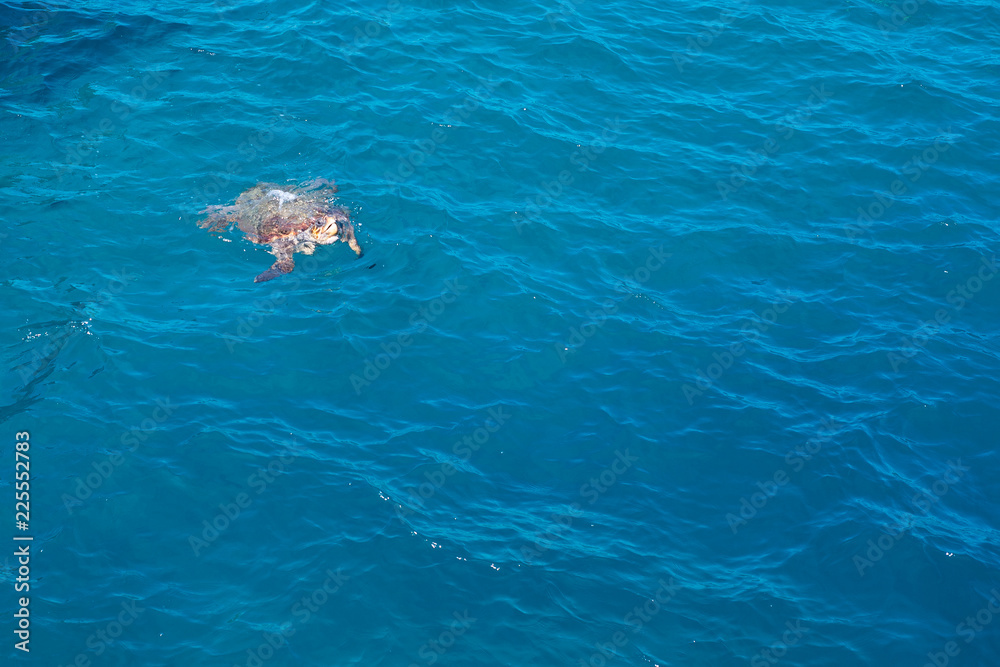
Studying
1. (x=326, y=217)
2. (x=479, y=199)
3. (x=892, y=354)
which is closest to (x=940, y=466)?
(x=892, y=354)

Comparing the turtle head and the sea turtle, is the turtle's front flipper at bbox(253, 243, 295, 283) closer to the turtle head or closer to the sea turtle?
the sea turtle

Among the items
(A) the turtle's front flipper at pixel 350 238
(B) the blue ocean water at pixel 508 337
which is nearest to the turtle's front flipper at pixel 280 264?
(B) the blue ocean water at pixel 508 337

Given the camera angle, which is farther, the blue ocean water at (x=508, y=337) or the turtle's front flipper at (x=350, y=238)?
the turtle's front flipper at (x=350, y=238)

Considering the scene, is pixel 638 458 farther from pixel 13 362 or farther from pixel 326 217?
pixel 13 362

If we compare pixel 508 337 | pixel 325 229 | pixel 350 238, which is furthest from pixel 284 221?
pixel 508 337

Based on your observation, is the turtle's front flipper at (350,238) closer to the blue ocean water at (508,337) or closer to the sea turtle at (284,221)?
the sea turtle at (284,221)

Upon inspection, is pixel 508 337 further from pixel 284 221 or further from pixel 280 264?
pixel 284 221
